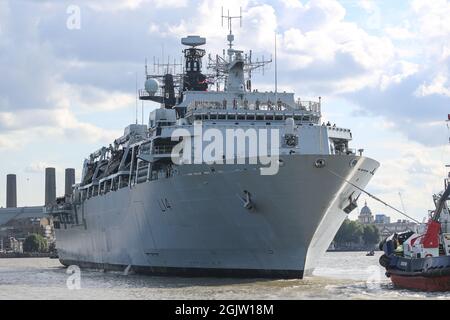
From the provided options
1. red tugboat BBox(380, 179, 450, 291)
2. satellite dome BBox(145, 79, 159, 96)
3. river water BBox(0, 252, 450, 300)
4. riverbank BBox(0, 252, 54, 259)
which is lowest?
riverbank BBox(0, 252, 54, 259)

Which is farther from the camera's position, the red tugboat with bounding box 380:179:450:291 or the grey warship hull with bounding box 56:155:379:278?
the grey warship hull with bounding box 56:155:379:278

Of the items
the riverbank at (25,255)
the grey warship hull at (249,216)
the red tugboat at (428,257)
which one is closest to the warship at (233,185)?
the grey warship hull at (249,216)

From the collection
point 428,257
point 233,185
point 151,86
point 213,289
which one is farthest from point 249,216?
point 151,86

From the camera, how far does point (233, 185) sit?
39.3m

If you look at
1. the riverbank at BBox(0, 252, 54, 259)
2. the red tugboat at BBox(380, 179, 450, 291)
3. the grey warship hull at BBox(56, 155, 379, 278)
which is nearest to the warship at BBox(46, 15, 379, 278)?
the grey warship hull at BBox(56, 155, 379, 278)

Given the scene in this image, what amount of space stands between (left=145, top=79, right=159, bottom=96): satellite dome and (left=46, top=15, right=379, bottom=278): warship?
5.35 m

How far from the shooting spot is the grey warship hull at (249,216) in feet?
126

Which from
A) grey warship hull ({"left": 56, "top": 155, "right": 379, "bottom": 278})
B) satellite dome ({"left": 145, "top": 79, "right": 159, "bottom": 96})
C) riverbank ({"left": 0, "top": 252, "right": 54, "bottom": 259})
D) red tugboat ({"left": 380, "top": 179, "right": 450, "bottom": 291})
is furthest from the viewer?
riverbank ({"left": 0, "top": 252, "right": 54, "bottom": 259})

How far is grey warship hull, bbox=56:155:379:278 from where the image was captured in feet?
126

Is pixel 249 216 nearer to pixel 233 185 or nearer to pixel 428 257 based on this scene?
pixel 233 185

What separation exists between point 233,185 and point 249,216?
59.8 inches

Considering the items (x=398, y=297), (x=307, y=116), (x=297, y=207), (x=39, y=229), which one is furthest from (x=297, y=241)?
(x=39, y=229)

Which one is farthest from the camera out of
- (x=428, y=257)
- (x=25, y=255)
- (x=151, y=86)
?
(x=25, y=255)

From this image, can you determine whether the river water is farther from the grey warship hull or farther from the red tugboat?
the grey warship hull
